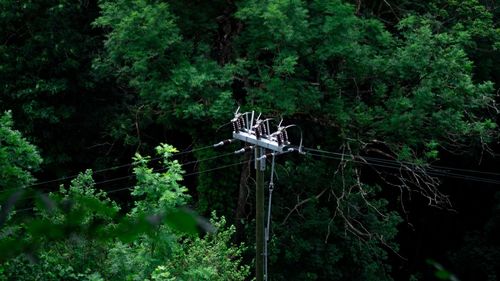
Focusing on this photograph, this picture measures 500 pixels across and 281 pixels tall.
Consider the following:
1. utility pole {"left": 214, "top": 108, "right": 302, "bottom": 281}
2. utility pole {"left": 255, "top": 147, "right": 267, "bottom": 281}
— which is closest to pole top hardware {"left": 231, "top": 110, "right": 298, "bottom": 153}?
utility pole {"left": 214, "top": 108, "right": 302, "bottom": 281}

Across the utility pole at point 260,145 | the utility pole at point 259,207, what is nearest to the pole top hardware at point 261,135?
the utility pole at point 260,145

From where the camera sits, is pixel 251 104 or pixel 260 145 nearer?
pixel 260 145

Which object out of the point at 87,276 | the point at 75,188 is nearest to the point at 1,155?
the point at 75,188

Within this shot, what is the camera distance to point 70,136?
1839 centimetres

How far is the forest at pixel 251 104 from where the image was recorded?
48.5 ft

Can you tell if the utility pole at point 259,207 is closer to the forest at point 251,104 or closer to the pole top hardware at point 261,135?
the forest at point 251,104

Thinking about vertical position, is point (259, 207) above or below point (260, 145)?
below

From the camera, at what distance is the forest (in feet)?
48.5

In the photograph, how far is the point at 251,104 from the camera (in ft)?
50.7

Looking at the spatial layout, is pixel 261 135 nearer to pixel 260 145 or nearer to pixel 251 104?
pixel 260 145

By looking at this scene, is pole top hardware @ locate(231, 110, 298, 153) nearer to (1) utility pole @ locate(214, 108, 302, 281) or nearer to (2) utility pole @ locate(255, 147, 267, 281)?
(1) utility pole @ locate(214, 108, 302, 281)

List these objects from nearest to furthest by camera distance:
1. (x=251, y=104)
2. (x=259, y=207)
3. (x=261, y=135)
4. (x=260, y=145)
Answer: (x=260, y=145)
(x=261, y=135)
(x=259, y=207)
(x=251, y=104)

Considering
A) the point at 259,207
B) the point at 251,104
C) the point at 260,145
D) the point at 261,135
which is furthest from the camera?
the point at 251,104

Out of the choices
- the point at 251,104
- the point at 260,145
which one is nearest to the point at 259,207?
the point at 260,145
